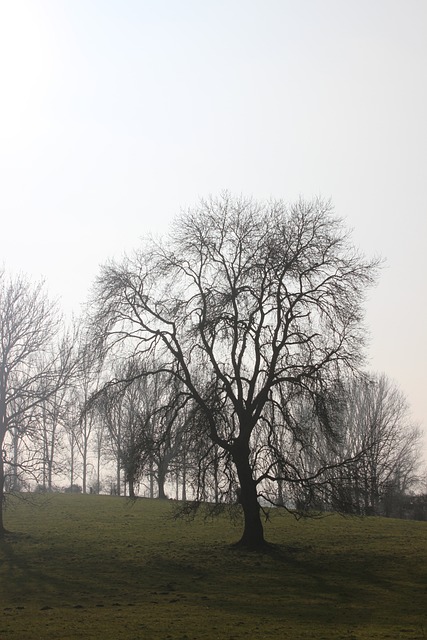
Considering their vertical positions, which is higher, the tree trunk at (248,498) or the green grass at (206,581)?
the tree trunk at (248,498)

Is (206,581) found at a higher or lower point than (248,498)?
lower

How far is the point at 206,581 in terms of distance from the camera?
76.9 ft

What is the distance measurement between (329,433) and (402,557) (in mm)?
5284

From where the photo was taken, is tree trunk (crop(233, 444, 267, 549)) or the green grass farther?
tree trunk (crop(233, 444, 267, 549))

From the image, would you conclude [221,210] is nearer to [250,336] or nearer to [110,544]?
[250,336]

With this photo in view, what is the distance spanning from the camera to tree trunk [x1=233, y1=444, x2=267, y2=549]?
2873 cm

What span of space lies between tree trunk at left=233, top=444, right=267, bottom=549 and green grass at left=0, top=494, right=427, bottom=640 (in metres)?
0.76

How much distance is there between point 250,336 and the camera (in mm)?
29875

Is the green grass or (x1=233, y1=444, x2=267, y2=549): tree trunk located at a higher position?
(x1=233, y1=444, x2=267, y2=549): tree trunk

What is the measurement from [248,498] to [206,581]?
579 cm

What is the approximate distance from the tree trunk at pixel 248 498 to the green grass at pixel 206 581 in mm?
764

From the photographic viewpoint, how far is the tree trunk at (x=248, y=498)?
2873cm

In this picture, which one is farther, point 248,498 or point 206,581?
point 248,498

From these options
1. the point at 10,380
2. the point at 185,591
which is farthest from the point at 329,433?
the point at 10,380
